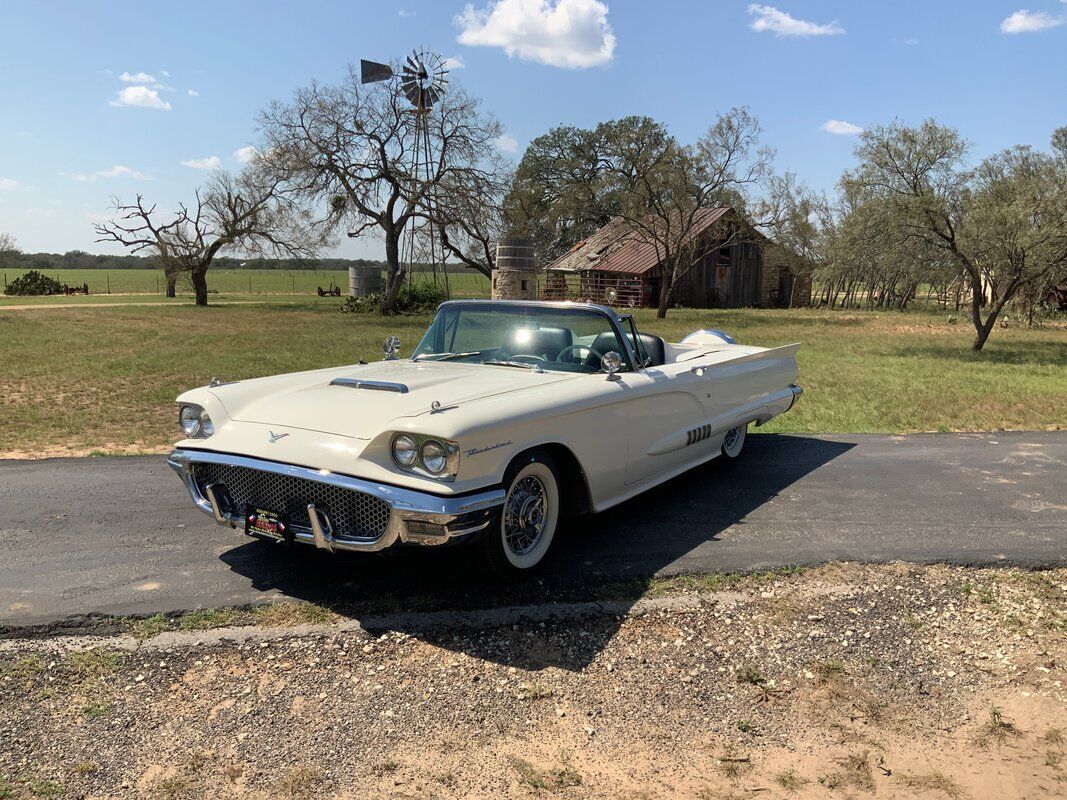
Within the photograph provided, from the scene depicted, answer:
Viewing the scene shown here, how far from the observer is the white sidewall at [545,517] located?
153 inches

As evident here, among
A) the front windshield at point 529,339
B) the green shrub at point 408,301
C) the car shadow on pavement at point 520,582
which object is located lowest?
the car shadow on pavement at point 520,582

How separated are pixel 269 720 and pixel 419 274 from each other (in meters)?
41.6

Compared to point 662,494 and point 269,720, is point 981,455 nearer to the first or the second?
point 662,494

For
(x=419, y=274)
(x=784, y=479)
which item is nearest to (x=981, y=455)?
(x=784, y=479)

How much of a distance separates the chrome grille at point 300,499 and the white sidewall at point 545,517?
0.67 metres

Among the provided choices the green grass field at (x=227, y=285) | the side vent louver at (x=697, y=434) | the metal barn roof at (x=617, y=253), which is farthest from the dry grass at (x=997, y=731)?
the green grass field at (x=227, y=285)

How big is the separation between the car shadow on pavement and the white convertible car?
9.5 inches

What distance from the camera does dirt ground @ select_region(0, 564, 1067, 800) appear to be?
2557 mm

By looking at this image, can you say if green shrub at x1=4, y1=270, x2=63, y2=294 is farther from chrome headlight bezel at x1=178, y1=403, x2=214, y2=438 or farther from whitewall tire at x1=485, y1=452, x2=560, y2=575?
whitewall tire at x1=485, y1=452, x2=560, y2=575

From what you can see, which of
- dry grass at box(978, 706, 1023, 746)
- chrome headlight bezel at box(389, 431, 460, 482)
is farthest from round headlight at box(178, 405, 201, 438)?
dry grass at box(978, 706, 1023, 746)

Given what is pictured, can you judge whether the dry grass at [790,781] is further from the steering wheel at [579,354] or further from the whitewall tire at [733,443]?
the whitewall tire at [733,443]

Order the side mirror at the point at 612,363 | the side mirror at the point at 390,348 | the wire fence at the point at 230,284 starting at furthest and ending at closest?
the wire fence at the point at 230,284 < the side mirror at the point at 390,348 < the side mirror at the point at 612,363

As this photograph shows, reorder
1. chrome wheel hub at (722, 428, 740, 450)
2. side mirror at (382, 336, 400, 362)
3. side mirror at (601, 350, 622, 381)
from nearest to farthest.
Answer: side mirror at (601, 350, 622, 381)
side mirror at (382, 336, 400, 362)
chrome wheel hub at (722, 428, 740, 450)

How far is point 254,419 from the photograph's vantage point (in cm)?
408
